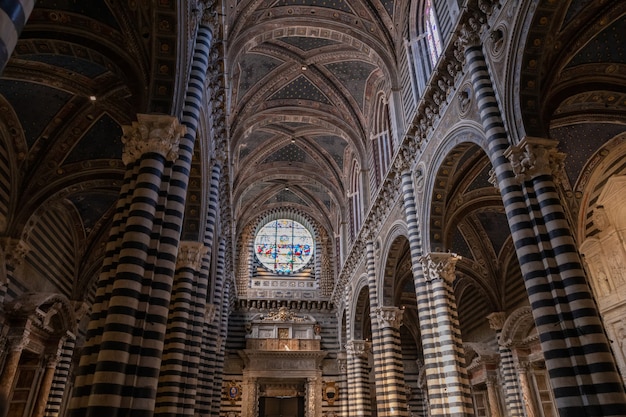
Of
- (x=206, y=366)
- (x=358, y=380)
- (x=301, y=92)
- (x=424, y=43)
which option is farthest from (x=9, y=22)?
(x=358, y=380)

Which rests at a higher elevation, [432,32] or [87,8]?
[432,32]

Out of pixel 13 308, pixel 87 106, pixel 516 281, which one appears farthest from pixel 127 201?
pixel 516 281

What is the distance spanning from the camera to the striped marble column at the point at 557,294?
21.4ft

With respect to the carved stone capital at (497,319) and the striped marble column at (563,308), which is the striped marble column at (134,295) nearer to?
the striped marble column at (563,308)

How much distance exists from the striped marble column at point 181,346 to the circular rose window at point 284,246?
17.7m

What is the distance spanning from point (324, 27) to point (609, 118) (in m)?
10.4

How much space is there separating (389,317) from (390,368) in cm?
178

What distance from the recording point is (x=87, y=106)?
1269cm

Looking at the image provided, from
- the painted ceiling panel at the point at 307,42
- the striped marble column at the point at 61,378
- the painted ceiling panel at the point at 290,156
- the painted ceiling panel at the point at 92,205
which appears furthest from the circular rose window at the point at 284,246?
the painted ceiling panel at the point at 307,42

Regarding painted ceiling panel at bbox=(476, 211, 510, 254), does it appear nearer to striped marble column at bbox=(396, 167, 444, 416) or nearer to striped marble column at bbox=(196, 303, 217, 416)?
striped marble column at bbox=(396, 167, 444, 416)

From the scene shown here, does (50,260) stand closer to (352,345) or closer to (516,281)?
(352,345)

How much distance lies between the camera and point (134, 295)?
6.66 meters

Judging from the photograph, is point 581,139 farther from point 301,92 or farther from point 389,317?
point 301,92

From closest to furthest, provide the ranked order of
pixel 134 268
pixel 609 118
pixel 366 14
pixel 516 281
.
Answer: pixel 134 268 → pixel 609 118 → pixel 366 14 → pixel 516 281
